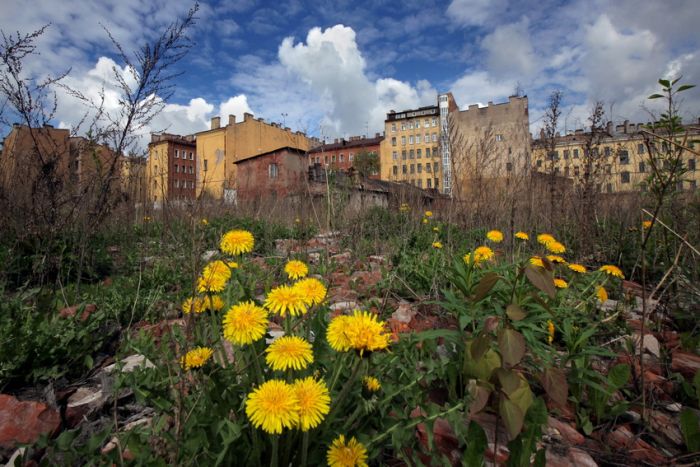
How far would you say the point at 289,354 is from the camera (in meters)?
0.85

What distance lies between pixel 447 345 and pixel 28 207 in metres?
4.43

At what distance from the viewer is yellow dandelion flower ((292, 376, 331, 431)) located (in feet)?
2.47

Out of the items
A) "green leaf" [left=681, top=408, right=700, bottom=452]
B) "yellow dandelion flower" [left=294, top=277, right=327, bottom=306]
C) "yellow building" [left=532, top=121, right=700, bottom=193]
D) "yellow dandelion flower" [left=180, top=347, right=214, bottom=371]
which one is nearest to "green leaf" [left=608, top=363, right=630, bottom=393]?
"green leaf" [left=681, top=408, right=700, bottom=452]

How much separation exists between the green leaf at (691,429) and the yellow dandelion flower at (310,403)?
126 centimetres

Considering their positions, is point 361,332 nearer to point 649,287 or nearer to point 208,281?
point 208,281

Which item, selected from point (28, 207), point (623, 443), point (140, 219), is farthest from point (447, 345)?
point (140, 219)

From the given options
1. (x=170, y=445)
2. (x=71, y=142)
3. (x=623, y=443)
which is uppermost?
(x=71, y=142)

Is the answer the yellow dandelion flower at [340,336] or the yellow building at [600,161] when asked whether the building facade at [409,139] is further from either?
the yellow dandelion flower at [340,336]

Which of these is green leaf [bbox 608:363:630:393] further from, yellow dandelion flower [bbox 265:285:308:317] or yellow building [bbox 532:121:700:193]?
yellow building [bbox 532:121:700:193]

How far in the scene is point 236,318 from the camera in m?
0.90

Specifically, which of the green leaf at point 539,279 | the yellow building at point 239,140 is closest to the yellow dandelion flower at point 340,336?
the green leaf at point 539,279

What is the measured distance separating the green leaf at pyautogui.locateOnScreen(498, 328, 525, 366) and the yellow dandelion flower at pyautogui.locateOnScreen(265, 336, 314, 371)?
1.58ft

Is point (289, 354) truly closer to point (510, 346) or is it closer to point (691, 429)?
point (510, 346)

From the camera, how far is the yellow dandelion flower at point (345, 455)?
2.79 feet
